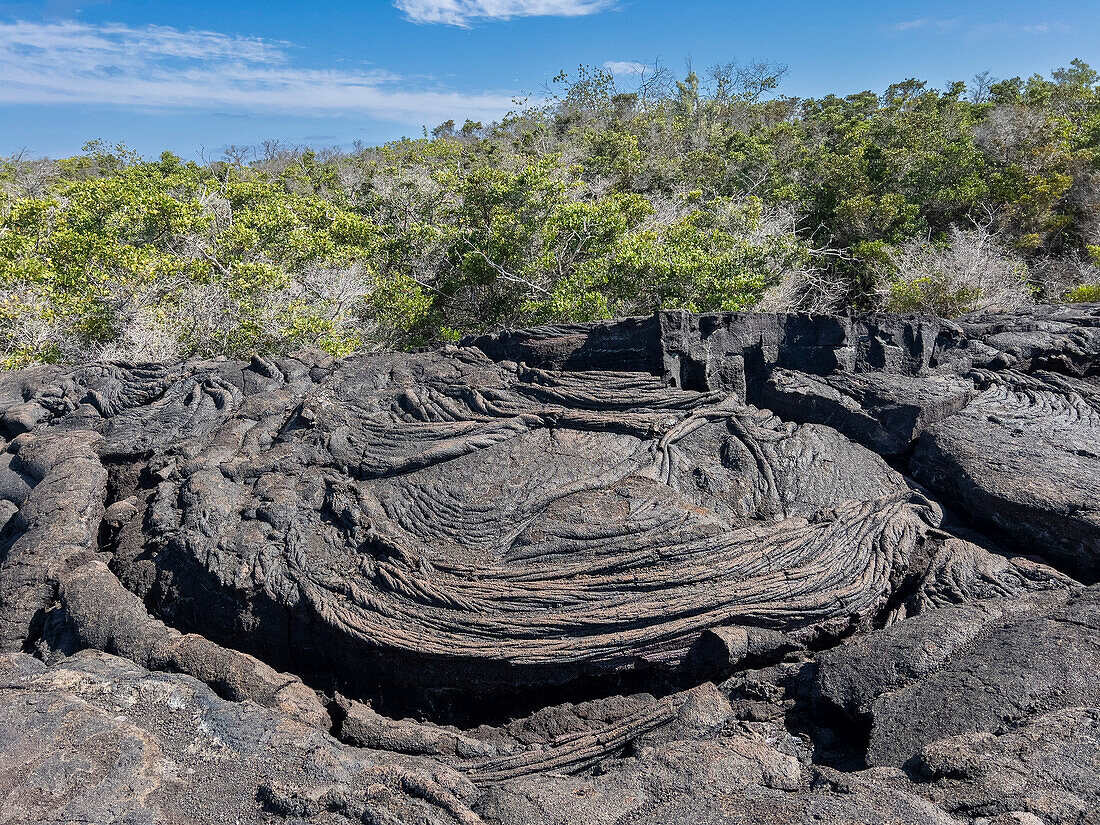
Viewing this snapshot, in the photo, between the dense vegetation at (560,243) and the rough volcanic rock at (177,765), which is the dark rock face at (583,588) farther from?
the dense vegetation at (560,243)

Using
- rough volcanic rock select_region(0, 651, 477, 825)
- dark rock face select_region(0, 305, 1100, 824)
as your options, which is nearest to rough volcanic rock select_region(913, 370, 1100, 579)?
dark rock face select_region(0, 305, 1100, 824)

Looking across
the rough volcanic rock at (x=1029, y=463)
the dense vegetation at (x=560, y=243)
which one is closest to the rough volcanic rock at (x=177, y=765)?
the rough volcanic rock at (x=1029, y=463)

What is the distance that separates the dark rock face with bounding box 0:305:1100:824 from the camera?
282 cm

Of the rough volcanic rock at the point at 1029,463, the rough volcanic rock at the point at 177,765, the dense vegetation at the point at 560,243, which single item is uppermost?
the dense vegetation at the point at 560,243

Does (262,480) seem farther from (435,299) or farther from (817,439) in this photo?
(435,299)

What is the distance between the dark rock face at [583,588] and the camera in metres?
2.82

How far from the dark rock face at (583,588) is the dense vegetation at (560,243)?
376 centimetres

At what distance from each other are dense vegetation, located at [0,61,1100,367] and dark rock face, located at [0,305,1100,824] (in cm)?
376

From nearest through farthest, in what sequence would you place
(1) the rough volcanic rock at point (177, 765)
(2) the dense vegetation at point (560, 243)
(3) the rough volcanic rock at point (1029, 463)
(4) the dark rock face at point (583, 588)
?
(1) the rough volcanic rock at point (177, 765) < (4) the dark rock face at point (583, 588) < (3) the rough volcanic rock at point (1029, 463) < (2) the dense vegetation at point (560, 243)

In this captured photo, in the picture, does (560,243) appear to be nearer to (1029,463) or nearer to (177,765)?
(1029,463)

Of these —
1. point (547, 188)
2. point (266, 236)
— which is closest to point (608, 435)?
point (547, 188)

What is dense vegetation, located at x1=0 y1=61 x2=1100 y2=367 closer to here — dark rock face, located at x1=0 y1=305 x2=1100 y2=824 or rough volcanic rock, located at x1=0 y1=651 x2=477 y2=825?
dark rock face, located at x1=0 y1=305 x2=1100 y2=824

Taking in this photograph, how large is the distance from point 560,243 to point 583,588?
788 cm

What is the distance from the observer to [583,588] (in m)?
3.79
